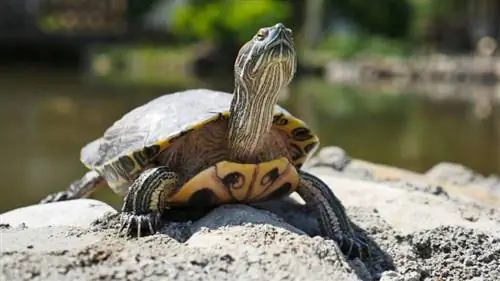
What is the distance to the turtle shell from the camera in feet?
10.0

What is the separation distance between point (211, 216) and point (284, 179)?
13.6 inches

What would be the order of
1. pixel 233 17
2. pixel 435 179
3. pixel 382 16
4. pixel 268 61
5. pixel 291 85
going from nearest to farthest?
pixel 268 61 → pixel 435 179 → pixel 291 85 → pixel 233 17 → pixel 382 16

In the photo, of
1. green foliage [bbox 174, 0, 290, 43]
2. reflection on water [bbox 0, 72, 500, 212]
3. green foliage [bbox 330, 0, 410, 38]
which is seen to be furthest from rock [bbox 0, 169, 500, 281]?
green foliage [bbox 330, 0, 410, 38]

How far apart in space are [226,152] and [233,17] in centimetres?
2391

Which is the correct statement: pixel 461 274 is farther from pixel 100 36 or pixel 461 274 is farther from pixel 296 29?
pixel 296 29

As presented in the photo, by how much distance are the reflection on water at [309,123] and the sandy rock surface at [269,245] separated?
215 centimetres

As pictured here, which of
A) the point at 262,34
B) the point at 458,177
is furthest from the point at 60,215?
the point at 458,177

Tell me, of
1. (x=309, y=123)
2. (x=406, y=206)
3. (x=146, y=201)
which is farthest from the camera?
(x=309, y=123)

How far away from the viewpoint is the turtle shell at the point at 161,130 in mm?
3049

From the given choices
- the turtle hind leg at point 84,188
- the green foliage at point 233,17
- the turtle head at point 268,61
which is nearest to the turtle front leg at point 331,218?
the turtle head at point 268,61

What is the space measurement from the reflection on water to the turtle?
2090 mm

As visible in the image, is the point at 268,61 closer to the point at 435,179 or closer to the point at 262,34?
the point at 262,34

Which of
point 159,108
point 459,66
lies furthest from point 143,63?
point 159,108

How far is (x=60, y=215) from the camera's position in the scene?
Answer: 311 centimetres
